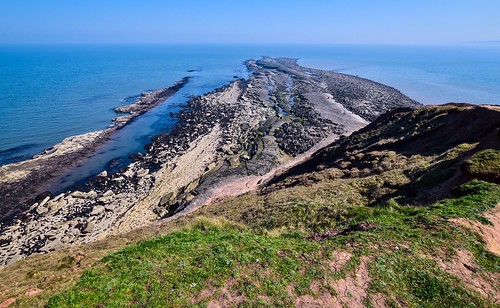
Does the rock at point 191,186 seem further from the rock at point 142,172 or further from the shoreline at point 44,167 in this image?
the shoreline at point 44,167

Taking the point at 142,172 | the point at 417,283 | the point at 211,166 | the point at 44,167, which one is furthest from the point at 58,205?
the point at 417,283

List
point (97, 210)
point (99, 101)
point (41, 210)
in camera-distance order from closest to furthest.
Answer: point (97, 210) → point (41, 210) → point (99, 101)

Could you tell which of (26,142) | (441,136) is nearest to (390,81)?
(441,136)

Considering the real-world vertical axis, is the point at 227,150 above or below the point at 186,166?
above

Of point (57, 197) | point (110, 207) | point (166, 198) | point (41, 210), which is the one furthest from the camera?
point (57, 197)

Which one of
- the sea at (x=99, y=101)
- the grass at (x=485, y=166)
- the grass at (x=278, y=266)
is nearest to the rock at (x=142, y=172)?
the sea at (x=99, y=101)

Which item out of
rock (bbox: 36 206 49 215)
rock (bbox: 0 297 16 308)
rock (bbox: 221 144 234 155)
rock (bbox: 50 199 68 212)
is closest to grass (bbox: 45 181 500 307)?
rock (bbox: 0 297 16 308)

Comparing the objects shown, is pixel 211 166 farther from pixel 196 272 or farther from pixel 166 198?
pixel 196 272

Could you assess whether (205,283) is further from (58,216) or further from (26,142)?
(26,142)
